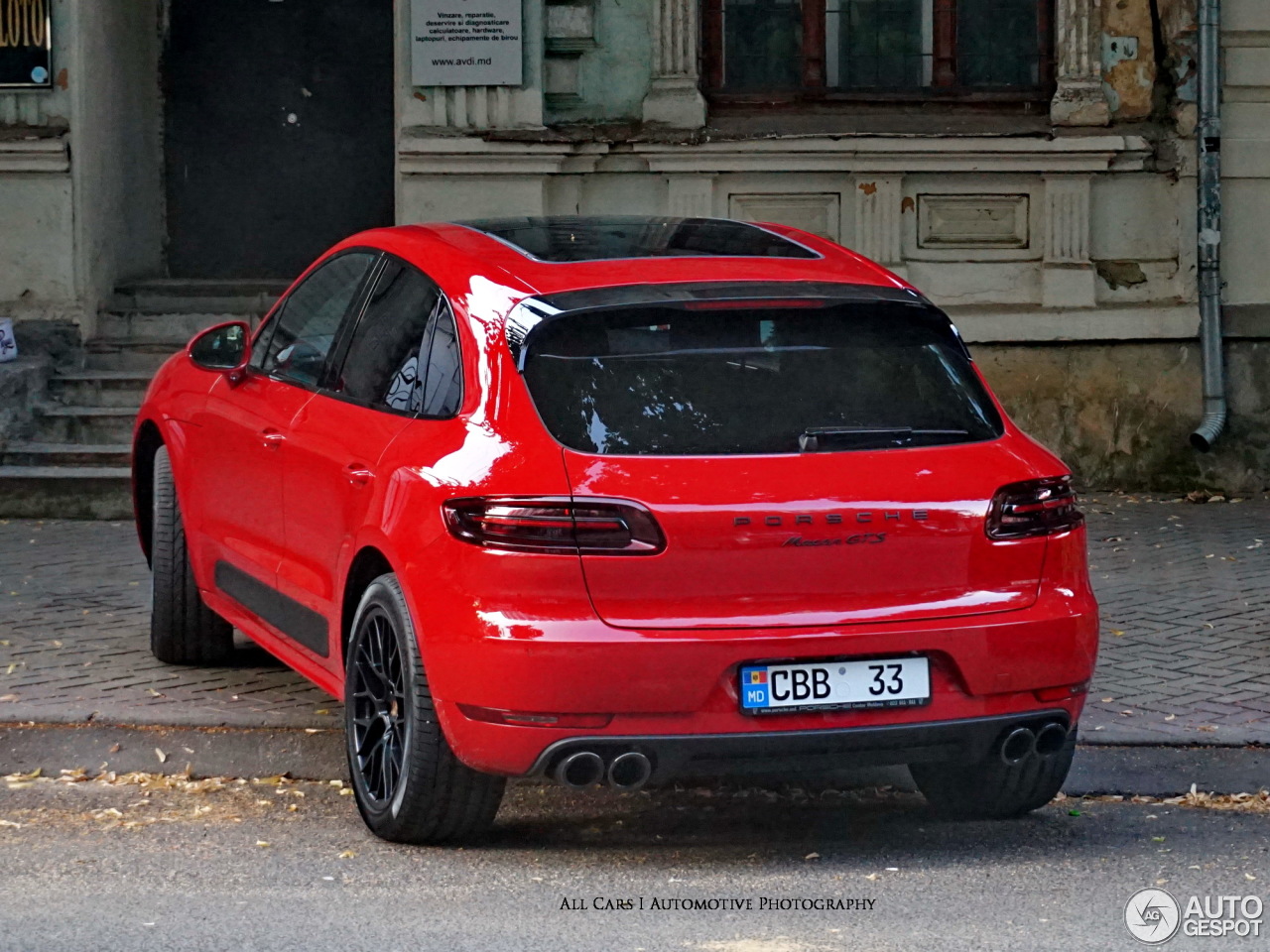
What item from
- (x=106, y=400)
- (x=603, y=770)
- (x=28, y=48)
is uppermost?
(x=28, y=48)

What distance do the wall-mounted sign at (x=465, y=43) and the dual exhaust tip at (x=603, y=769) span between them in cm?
798

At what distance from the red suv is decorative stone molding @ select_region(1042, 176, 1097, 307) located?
685 centimetres

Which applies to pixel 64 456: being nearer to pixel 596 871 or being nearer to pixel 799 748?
pixel 596 871

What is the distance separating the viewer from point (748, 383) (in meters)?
4.95

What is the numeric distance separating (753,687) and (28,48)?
348 inches

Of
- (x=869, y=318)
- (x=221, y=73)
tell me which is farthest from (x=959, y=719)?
(x=221, y=73)

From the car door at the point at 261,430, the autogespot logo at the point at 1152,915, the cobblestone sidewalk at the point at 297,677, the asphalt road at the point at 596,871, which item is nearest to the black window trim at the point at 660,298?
the car door at the point at 261,430

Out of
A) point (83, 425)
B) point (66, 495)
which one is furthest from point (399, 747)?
point (83, 425)

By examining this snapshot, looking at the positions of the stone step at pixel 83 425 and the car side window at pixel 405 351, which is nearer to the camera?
the car side window at pixel 405 351

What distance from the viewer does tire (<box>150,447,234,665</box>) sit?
7102 mm

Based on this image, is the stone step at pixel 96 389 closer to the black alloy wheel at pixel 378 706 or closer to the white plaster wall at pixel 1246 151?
the white plaster wall at pixel 1246 151

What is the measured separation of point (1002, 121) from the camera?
1225 centimetres

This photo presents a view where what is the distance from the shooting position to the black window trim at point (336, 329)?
19.5 ft

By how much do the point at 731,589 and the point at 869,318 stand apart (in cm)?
93
